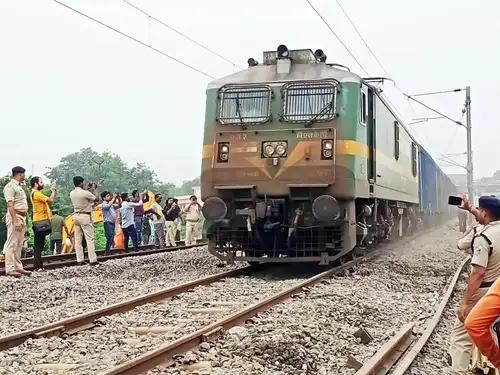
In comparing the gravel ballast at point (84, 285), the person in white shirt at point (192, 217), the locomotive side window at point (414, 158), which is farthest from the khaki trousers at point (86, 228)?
the locomotive side window at point (414, 158)

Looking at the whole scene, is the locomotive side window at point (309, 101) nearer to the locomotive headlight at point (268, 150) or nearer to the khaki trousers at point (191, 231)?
the locomotive headlight at point (268, 150)

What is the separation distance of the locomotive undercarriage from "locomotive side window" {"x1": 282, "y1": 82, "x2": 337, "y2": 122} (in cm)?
133

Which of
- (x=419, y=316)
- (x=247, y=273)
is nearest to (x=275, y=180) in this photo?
(x=247, y=273)

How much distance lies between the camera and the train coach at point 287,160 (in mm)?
10383

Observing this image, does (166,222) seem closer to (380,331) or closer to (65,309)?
(65,309)

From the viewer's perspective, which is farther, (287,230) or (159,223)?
(159,223)

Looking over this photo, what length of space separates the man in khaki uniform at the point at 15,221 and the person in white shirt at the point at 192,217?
21.0 ft

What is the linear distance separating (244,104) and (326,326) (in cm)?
527

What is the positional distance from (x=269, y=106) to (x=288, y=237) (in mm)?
2156

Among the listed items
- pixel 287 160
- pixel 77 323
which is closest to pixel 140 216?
pixel 287 160

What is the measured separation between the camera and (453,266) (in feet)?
42.6

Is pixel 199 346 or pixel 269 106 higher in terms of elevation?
pixel 269 106

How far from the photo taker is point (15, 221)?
10352mm

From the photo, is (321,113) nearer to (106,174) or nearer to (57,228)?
(57,228)
